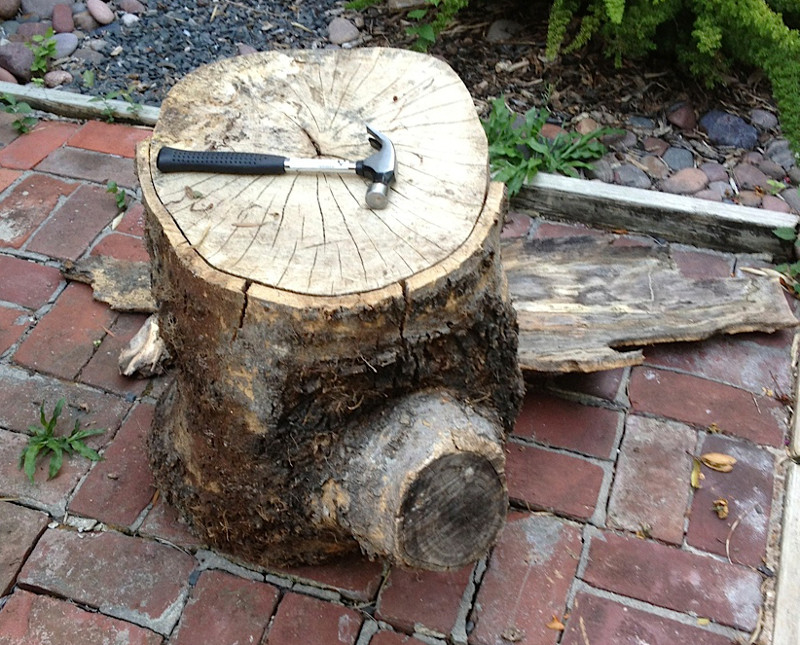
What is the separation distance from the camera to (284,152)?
1.89 meters

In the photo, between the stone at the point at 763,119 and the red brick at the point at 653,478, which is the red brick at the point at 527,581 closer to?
the red brick at the point at 653,478

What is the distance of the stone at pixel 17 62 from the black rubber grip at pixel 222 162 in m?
2.29

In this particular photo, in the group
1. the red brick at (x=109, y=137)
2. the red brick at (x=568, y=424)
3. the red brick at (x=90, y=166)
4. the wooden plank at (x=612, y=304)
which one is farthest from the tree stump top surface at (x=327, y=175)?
the red brick at (x=109, y=137)

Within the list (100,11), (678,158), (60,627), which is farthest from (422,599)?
(100,11)

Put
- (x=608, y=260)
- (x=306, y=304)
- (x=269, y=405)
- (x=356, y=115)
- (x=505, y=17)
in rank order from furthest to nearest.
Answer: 1. (x=505, y=17)
2. (x=608, y=260)
3. (x=356, y=115)
4. (x=269, y=405)
5. (x=306, y=304)

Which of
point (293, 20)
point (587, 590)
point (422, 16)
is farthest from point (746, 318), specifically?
point (293, 20)

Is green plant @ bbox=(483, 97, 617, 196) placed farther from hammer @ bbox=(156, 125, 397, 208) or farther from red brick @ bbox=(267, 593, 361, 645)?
red brick @ bbox=(267, 593, 361, 645)

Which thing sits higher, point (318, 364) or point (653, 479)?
point (318, 364)

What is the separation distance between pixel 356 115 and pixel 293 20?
7.17ft

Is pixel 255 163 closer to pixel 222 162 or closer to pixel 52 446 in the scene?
pixel 222 162

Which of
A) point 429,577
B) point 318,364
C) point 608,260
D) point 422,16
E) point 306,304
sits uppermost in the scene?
point 306,304

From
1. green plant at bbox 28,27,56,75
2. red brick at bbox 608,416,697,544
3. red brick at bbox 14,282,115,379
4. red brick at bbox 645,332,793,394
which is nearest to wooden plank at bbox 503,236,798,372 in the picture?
red brick at bbox 645,332,793,394

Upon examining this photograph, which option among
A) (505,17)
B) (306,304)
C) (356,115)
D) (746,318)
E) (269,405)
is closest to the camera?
(306,304)

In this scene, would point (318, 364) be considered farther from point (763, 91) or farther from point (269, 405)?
point (763, 91)
